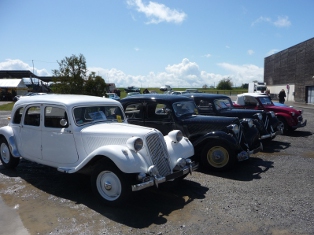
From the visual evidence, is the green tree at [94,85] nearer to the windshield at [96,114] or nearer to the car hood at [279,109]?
the car hood at [279,109]

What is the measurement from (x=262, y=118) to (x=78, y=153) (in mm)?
6394

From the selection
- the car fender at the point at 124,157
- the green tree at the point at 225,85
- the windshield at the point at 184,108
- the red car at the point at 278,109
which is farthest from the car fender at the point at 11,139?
the green tree at the point at 225,85

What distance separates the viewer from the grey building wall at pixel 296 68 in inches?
1347

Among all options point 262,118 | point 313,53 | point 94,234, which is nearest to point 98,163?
point 94,234

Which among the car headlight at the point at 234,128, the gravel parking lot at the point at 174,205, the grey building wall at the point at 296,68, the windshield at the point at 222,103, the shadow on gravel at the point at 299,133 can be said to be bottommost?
the gravel parking lot at the point at 174,205

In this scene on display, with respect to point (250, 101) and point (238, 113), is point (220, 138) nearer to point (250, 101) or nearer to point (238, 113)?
point (238, 113)

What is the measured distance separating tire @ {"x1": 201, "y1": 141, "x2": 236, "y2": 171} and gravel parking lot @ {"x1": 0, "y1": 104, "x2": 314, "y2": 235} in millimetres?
202

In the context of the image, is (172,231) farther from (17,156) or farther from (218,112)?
(218,112)

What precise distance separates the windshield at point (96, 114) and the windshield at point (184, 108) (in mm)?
1580

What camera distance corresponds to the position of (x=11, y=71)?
2330 inches

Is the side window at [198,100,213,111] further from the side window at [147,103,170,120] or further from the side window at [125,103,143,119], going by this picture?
the side window at [125,103,143,119]

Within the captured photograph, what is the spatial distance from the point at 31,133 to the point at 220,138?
12.9 feet

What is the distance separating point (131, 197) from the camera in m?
4.31

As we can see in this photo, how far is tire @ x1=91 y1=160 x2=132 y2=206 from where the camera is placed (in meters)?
→ 4.24
